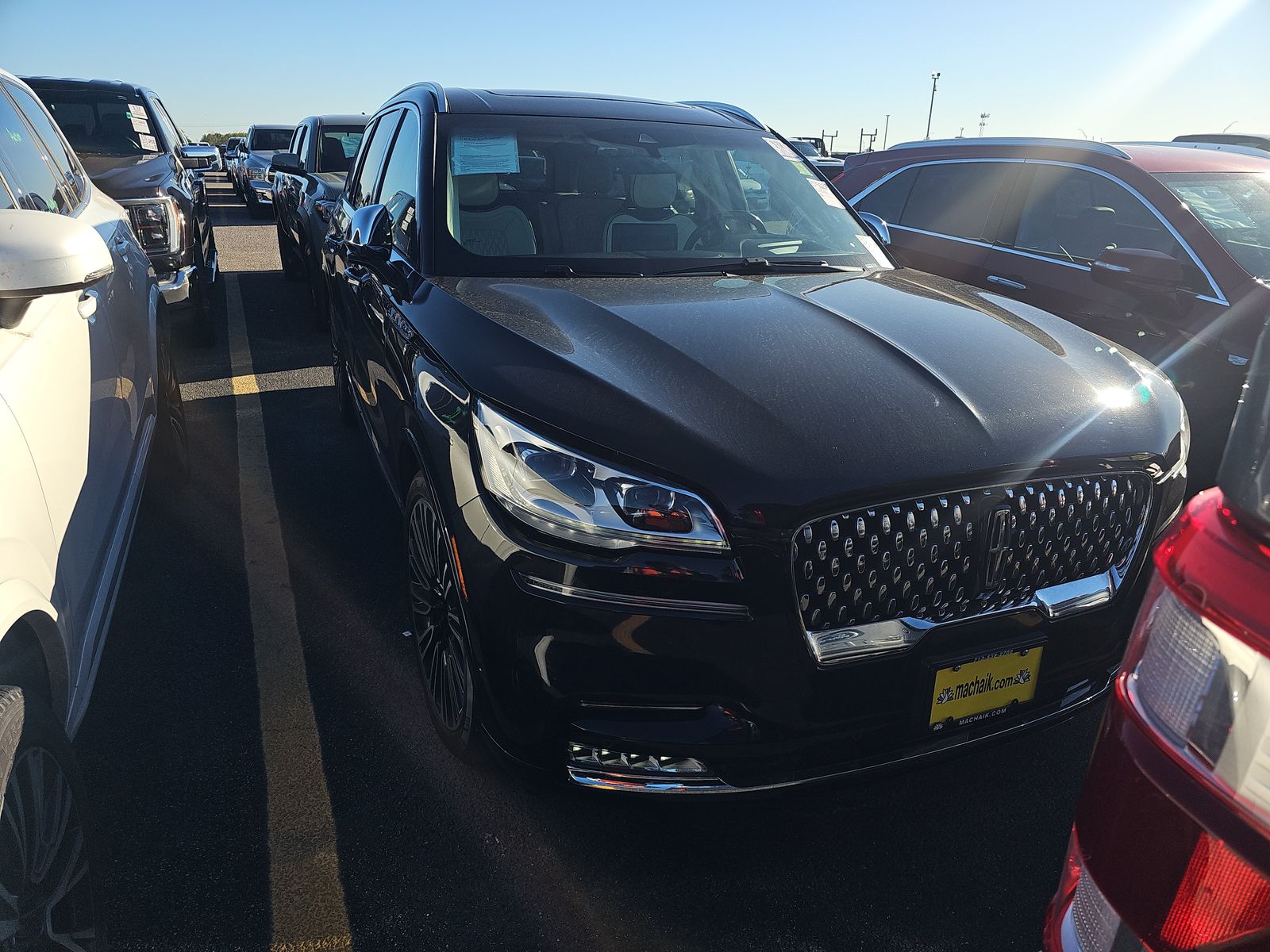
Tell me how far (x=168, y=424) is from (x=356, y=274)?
1.26 m

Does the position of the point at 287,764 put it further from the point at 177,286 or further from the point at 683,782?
the point at 177,286

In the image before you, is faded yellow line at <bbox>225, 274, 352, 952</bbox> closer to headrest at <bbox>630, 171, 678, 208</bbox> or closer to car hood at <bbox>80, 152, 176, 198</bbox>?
headrest at <bbox>630, 171, 678, 208</bbox>

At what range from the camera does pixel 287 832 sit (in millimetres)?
2404

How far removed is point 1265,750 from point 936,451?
1097 millimetres

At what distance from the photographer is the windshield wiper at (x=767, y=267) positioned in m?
3.22

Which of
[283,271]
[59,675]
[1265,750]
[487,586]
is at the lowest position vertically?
[283,271]

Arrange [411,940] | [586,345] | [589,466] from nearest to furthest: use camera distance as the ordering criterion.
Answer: [589,466] < [411,940] < [586,345]

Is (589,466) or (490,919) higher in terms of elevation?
(589,466)

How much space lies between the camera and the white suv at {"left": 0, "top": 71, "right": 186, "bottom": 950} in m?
1.65

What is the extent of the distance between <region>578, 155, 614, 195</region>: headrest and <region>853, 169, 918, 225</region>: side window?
9.04 feet

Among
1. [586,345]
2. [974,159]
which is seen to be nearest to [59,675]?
[586,345]

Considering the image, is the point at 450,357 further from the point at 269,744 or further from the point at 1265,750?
the point at 1265,750

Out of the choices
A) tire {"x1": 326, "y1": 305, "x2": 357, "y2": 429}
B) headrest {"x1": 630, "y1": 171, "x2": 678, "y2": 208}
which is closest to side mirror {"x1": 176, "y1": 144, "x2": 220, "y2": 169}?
tire {"x1": 326, "y1": 305, "x2": 357, "y2": 429}

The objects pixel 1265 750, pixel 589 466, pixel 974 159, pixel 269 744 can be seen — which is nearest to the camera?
pixel 1265 750
